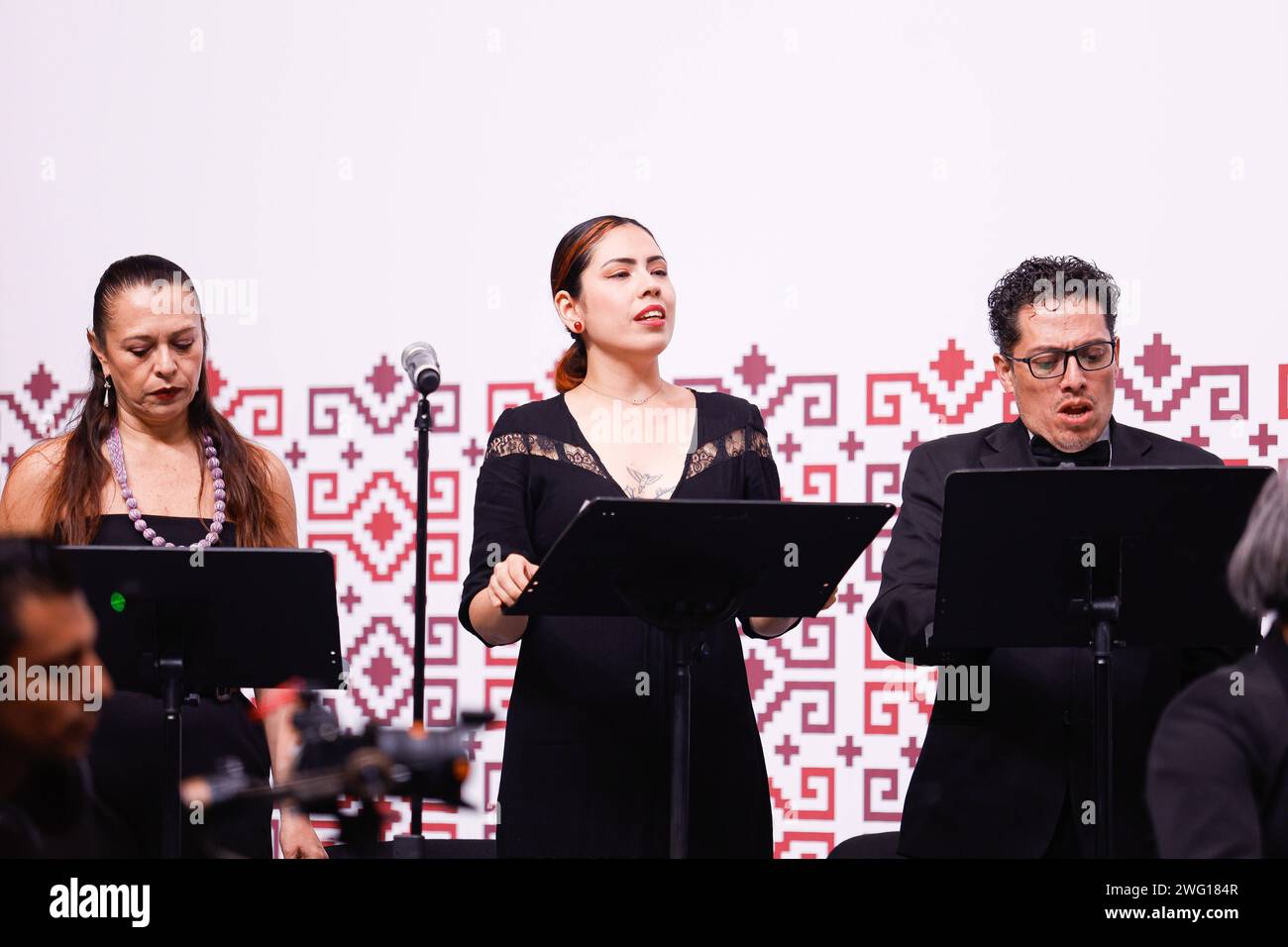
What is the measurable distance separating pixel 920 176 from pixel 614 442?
141cm

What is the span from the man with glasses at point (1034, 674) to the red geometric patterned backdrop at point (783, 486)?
0.84 m

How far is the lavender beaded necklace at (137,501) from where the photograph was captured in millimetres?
2699

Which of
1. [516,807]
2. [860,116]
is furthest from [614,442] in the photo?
[860,116]

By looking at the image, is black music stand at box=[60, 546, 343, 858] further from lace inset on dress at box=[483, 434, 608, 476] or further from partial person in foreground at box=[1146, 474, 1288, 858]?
partial person in foreground at box=[1146, 474, 1288, 858]

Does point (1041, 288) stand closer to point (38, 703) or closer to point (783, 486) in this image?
point (783, 486)

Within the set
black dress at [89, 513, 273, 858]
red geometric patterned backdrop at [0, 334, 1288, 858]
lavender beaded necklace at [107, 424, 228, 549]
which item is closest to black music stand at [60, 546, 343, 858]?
black dress at [89, 513, 273, 858]

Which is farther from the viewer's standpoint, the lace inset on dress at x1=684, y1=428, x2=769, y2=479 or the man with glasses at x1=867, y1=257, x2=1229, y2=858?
the lace inset on dress at x1=684, y1=428, x2=769, y2=479

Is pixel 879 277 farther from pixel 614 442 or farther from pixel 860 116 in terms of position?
pixel 614 442

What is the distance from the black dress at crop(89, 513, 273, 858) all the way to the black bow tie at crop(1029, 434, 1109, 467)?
4.99 feet

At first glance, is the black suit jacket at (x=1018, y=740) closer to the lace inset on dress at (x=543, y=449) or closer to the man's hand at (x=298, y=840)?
the lace inset on dress at (x=543, y=449)

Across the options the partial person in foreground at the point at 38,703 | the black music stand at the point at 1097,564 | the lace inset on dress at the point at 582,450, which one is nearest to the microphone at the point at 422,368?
the lace inset on dress at the point at 582,450

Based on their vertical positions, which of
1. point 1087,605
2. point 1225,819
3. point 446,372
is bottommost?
point 1225,819

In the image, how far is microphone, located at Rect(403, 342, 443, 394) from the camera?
115 inches
